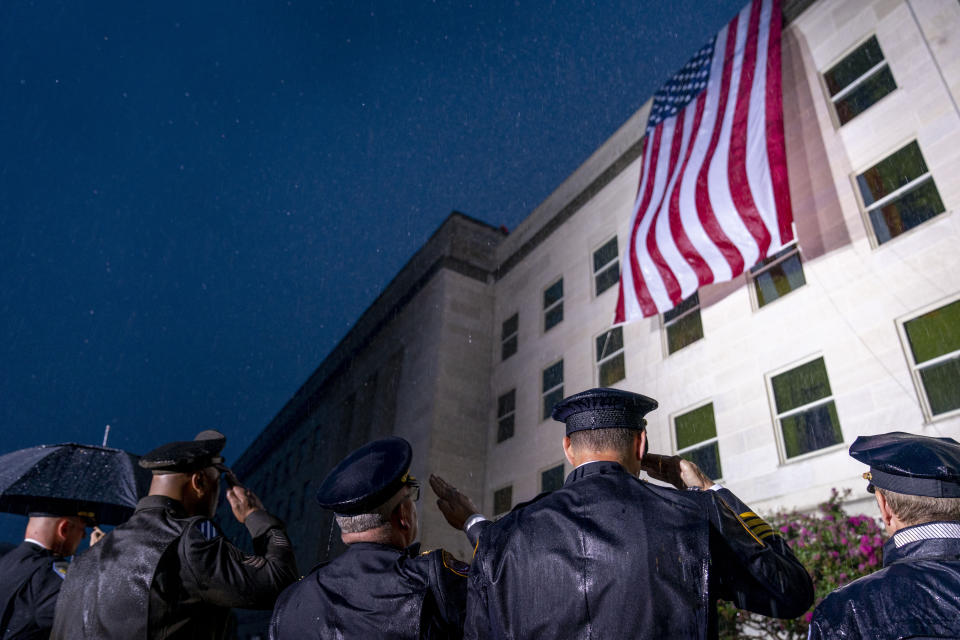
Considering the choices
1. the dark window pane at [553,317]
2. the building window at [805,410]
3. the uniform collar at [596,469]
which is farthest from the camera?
the dark window pane at [553,317]

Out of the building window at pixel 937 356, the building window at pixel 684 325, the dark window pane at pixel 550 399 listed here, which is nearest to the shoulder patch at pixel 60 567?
the building window at pixel 937 356

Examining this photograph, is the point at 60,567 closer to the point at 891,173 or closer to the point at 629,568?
the point at 629,568

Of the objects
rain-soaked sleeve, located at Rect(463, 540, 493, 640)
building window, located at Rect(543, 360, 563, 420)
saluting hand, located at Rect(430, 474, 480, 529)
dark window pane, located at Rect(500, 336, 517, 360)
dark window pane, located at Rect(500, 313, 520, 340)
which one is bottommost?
rain-soaked sleeve, located at Rect(463, 540, 493, 640)

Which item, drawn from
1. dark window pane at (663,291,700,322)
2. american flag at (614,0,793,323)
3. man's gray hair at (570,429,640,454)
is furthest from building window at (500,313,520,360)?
man's gray hair at (570,429,640,454)

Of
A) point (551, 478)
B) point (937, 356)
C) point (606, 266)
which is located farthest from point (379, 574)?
point (606, 266)

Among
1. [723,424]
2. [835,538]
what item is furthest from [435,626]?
[723,424]

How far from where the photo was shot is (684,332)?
1395cm

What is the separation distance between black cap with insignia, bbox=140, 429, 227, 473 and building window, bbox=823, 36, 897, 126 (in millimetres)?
12459

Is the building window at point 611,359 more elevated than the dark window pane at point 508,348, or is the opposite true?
the dark window pane at point 508,348

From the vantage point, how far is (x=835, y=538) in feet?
28.7

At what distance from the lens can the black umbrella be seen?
484cm

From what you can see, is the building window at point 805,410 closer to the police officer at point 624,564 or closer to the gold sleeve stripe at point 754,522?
the gold sleeve stripe at point 754,522

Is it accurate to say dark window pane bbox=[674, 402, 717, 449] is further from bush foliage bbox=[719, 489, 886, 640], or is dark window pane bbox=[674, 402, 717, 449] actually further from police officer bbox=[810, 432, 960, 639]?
police officer bbox=[810, 432, 960, 639]

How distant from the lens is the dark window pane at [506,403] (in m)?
19.8
